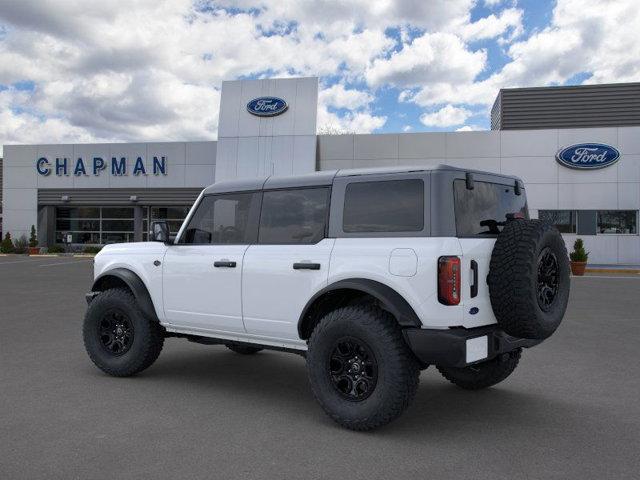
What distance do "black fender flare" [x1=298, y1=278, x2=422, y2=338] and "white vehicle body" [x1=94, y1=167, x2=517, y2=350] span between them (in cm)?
4

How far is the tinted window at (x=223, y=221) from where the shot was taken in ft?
17.6

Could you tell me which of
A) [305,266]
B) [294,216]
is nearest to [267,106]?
[294,216]

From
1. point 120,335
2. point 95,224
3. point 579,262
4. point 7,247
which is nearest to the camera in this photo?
point 120,335

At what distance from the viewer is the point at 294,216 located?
506 centimetres

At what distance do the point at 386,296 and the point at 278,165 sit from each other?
930 inches

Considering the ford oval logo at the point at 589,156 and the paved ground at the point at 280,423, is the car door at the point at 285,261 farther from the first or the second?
the ford oval logo at the point at 589,156

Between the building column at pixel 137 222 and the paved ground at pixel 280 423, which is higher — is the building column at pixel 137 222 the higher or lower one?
the higher one

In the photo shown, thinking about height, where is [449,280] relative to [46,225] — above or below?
below

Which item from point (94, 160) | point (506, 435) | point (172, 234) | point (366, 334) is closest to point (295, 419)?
point (366, 334)

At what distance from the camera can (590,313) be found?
36.6 ft

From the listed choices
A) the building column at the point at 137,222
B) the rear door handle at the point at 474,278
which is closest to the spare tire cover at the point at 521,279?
the rear door handle at the point at 474,278

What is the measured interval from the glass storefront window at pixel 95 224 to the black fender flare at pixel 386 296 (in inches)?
1233

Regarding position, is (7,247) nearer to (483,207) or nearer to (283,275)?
(283,275)

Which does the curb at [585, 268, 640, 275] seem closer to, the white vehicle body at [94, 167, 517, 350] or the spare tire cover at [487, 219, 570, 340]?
the white vehicle body at [94, 167, 517, 350]
